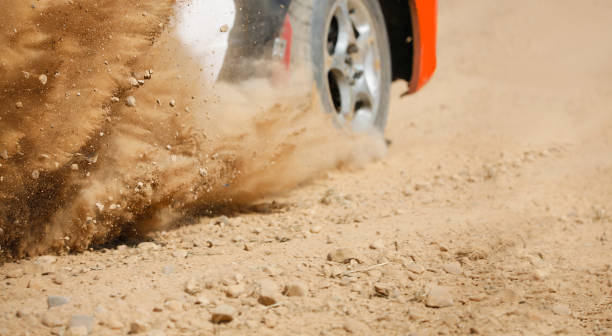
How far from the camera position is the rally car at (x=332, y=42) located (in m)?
2.02

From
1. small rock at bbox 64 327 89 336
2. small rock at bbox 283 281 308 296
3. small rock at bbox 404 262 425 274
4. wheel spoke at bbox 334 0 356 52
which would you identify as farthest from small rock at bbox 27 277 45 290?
wheel spoke at bbox 334 0 356 52

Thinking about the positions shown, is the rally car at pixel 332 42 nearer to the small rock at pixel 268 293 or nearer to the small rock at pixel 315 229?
the small rock at pixel 315 229

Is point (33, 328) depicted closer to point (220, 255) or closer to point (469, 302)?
point (220, 255)

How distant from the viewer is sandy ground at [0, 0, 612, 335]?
146cm

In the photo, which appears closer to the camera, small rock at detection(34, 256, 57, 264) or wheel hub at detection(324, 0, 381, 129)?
small rock at detection(34, 256, 57, 264)

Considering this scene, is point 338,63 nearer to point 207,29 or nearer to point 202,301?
Result: point 207,29

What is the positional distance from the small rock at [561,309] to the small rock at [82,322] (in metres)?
1.24

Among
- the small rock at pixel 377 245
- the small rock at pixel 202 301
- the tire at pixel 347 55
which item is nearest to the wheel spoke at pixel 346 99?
the tire at pixel 347 55

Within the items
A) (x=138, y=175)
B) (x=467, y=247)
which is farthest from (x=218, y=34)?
(x=467, y=247)

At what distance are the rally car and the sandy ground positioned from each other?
421 millimetres

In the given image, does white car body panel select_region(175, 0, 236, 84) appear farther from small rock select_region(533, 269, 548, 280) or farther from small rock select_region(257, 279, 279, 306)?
small rock select_region(533, 269, 548, 280)

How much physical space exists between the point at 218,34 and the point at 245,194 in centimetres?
74

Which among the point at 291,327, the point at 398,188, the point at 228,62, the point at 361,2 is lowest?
the point at 291,327

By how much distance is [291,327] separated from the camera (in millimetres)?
1437
